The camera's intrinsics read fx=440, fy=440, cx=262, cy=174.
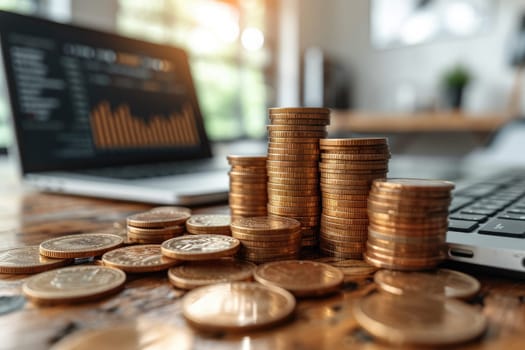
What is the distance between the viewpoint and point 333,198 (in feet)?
1.59

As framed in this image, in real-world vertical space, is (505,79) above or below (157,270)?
above

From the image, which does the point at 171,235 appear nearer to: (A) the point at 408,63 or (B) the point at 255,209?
(B) the point at 255,209

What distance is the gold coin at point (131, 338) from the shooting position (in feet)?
0.90

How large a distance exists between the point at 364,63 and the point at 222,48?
1.31 metres

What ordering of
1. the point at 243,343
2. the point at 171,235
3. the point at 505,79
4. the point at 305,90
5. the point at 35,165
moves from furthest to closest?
1. the point at 305,90
2. the point at 505,79
3. the point at 35,165
4. the point at 171,235
5. the point at 243,343

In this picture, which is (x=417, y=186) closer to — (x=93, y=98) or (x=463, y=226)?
(x=463, y=226)

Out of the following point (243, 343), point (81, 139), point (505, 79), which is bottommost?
point (243, 343)

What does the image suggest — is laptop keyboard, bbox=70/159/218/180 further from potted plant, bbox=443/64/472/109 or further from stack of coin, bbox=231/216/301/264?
potted plant, bbox=443/64/472/109

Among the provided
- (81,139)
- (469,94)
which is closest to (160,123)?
(81,139)

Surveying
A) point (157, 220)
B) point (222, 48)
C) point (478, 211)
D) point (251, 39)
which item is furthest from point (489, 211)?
point (251, 39)

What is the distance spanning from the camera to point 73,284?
0.38 metres

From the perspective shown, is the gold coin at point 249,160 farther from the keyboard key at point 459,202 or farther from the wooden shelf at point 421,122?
the wooden shelf at point 421,122

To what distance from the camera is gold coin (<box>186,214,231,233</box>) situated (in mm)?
535

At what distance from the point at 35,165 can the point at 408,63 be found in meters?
3.11
